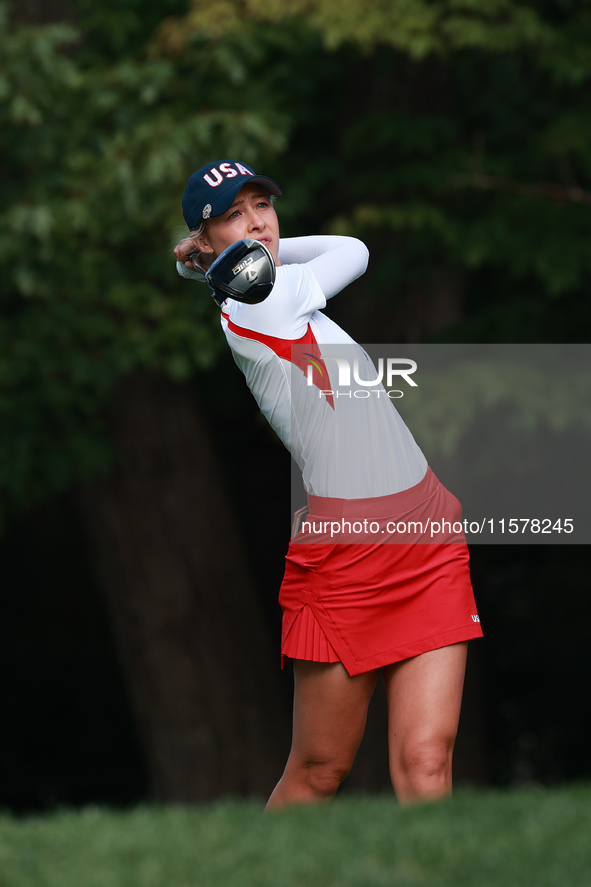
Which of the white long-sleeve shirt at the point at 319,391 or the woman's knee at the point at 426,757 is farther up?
the white long-sleeve shirt at the point at 319,391

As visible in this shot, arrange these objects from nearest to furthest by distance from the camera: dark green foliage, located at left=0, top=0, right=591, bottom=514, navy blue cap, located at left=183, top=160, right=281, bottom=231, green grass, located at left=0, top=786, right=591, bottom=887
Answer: green grass, located at left=0, top=786, right=591, bottom=887 < navy blue cap, located at left=183, top=160, right=281, bottom=231 < dark green foliage, located at left=0, top=0, right=591, bottom=514

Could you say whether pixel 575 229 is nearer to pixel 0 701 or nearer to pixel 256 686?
pixel 256 686

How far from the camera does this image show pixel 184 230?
5.91 metres

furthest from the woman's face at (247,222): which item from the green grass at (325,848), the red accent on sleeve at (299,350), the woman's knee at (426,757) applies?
the green grass at (325,848)

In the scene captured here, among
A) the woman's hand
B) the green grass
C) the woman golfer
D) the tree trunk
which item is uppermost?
the woman's hand

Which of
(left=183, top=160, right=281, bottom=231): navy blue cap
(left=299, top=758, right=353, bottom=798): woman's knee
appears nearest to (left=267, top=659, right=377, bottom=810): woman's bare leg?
(left=299, top=758, right=353, bottom=798): woman's knee

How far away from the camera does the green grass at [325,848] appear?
118 inches

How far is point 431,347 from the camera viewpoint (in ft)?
23.7

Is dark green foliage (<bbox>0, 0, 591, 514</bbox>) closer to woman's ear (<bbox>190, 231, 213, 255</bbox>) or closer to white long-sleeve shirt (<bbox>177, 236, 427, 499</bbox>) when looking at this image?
woman's ear (<bbox>190, 231, 213, 255</bbox>)

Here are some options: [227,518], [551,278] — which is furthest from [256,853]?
[227,518]

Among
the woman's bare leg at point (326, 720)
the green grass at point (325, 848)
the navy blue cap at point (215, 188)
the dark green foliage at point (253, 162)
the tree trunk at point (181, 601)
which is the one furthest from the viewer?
the tree trunk at point (181, 601)

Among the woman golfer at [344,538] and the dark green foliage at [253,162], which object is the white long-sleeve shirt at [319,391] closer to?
the woman golfer at [344,538]

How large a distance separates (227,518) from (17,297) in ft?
8.36

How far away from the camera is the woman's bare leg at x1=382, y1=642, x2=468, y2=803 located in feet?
10.7
